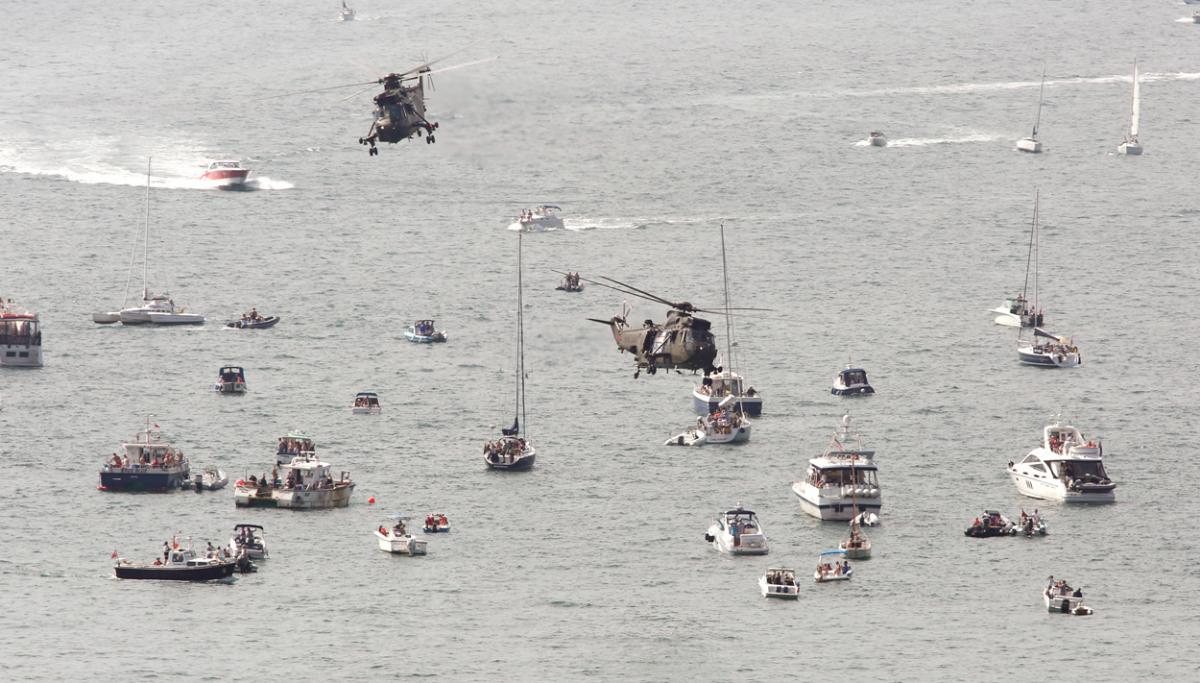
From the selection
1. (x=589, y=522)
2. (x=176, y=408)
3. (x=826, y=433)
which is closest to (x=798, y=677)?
(x=589, y=522)

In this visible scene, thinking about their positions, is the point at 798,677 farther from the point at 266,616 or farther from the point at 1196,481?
the point at 1196,481

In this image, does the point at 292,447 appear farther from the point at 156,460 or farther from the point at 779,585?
the point at 779,585

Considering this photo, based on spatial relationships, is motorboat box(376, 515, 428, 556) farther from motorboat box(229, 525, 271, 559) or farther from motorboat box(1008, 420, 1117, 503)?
motorboat box(1008, 420, 1117, 503)

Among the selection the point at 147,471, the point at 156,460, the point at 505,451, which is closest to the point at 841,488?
the point at 505,451

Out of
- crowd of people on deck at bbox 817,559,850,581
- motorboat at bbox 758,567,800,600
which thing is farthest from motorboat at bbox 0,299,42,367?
crowd of people on deck at bbox 817,559,850,581

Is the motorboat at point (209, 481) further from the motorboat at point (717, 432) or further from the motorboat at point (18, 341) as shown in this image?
the motorboat at point (18, 341)

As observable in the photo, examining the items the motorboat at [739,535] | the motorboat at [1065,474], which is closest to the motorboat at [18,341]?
the motorboat at [739,535]
